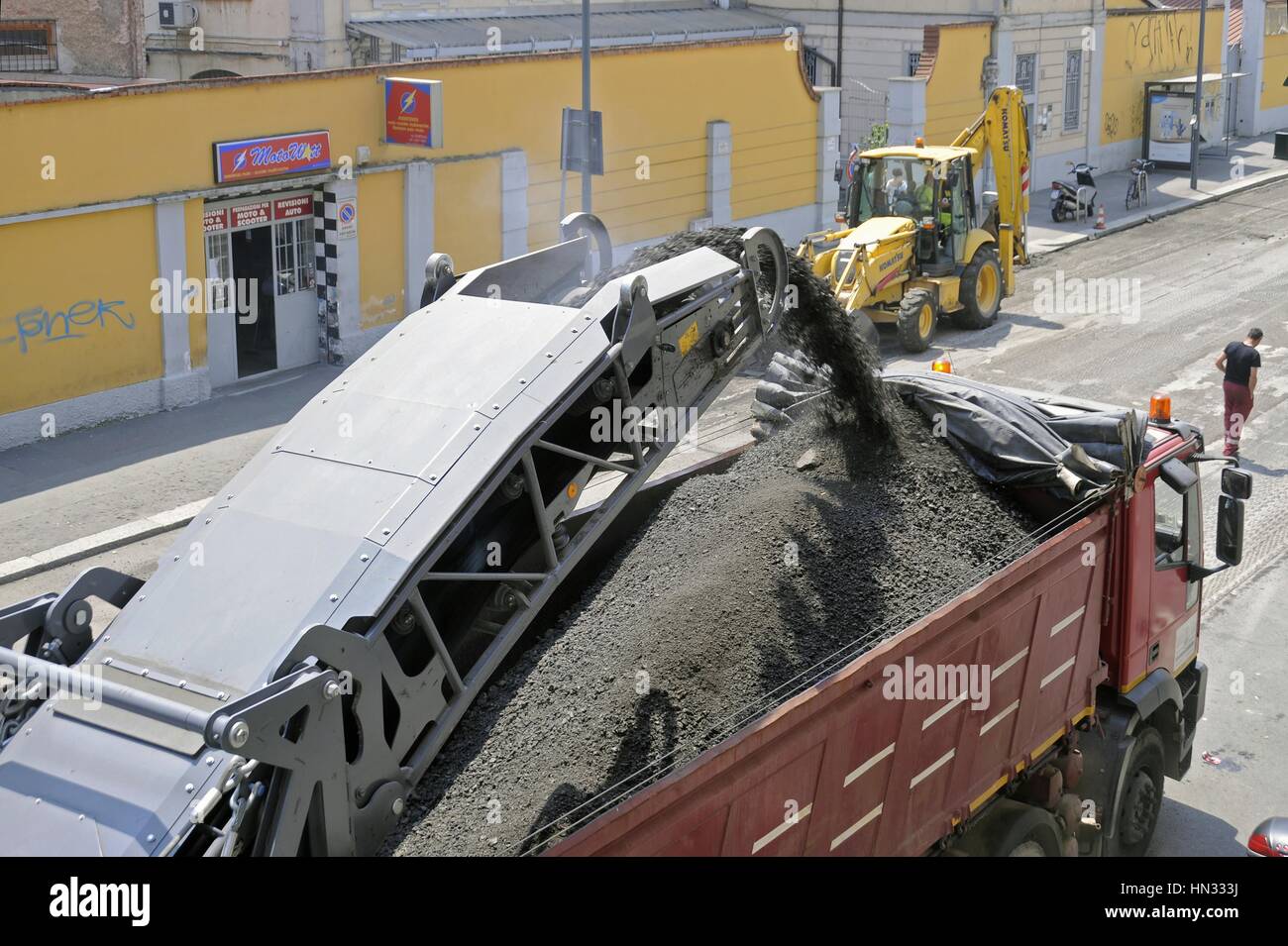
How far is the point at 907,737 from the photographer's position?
668cm

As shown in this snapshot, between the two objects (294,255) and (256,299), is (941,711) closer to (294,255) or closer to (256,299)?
(256,299)

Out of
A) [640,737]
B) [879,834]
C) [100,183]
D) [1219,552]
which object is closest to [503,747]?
[640,737]

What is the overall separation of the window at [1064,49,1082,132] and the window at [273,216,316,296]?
843 inches

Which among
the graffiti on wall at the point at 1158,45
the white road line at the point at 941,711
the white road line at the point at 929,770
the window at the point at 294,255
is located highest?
the graffiti on wall at the point at 1158,45

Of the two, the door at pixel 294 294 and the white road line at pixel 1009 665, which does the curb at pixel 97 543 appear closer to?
the door at pixel 294 294

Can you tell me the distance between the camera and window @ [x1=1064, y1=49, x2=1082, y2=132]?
34781mm

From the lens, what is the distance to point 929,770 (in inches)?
→ 271

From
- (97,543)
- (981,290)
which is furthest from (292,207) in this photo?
(981,290)

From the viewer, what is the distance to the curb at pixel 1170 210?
28.0 metres

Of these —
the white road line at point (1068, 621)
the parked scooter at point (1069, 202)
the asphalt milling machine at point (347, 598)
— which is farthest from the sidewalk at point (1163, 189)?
the asphalt milling machine at point (347, 598)

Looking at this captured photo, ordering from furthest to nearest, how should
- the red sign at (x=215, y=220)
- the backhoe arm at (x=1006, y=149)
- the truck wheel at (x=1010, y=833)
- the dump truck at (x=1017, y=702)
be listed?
the backhoe arm at (x=1006, y=149)
the red sign at (x=215, y=220)
the truck wheel at (x=1010, y=833)
the dump truck at (x=1017, y=702)

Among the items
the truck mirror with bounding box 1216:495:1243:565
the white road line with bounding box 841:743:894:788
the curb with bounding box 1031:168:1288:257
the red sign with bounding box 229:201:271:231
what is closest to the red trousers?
the truck mirror with bounding box 1216:495:1243:565

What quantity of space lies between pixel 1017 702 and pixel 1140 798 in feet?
5.94

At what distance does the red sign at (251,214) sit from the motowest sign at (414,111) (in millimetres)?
2009
